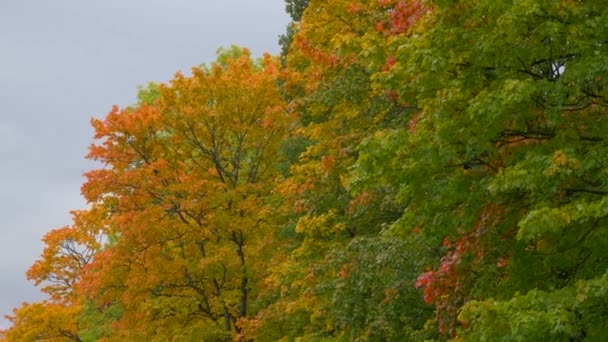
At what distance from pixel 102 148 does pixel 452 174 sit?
15.3m

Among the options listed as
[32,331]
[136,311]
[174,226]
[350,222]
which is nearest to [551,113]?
[350,222]

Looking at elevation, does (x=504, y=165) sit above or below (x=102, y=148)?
below

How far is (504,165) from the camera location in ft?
39.2

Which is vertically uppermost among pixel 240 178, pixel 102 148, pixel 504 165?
pixel 102 148

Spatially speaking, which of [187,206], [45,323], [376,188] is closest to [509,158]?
[376,188]

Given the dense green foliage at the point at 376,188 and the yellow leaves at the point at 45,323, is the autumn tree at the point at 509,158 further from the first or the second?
the yellow leaves at the point at 45,323

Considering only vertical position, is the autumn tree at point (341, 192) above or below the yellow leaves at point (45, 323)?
below

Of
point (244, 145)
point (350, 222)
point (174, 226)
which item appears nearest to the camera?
point (350, 222)

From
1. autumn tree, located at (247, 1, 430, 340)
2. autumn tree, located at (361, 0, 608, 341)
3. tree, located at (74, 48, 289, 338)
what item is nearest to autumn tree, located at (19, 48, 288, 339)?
tree, located at (74, 48, 289, 338)

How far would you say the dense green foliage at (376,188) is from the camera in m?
10.5

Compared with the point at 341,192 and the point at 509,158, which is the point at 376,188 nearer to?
the point at 341,192

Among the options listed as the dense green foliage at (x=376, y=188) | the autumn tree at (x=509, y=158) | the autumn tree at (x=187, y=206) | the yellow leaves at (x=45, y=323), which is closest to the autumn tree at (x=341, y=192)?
the dense green foliage at (x=376, y=188)

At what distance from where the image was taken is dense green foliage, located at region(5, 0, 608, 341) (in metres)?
10.5

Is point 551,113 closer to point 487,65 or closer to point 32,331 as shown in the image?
point 487,65
